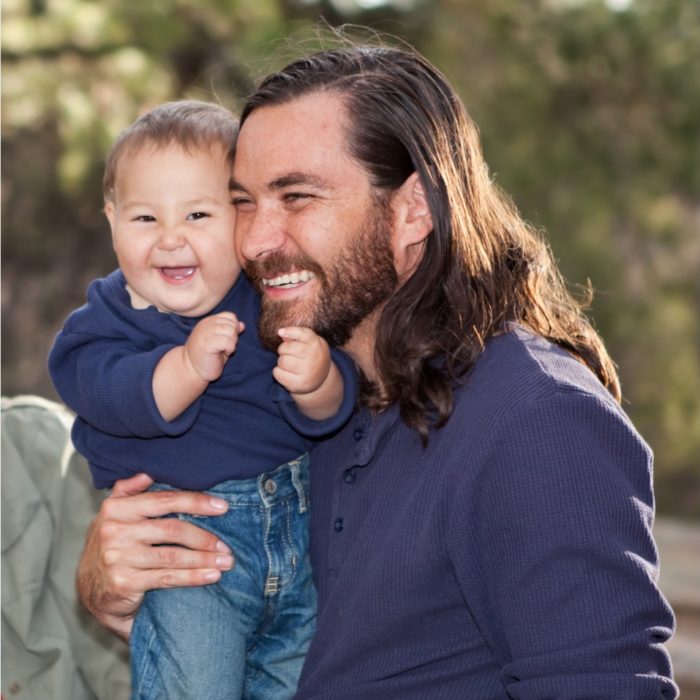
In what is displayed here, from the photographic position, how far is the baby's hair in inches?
94.9

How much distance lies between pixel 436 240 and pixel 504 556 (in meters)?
0.74

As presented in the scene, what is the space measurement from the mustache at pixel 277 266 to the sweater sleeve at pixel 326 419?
0.64ft

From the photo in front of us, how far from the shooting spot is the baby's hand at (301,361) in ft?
7.35

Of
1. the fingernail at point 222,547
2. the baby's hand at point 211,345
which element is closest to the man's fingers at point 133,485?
the fingernail at point 222,547

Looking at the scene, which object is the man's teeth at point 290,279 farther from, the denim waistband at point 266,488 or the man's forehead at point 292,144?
the denim waistband at point 266,488

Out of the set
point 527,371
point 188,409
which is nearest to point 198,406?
point 188,409

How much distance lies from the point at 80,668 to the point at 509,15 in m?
5.38

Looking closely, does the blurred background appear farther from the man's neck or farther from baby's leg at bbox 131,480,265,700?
baby's leg at bbox 131,480,265,700

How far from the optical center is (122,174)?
2439 millimetres

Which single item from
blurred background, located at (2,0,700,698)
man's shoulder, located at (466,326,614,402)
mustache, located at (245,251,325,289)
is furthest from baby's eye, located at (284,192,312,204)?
blurred background, located at (2,0,700,698)

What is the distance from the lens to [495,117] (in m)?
7.49

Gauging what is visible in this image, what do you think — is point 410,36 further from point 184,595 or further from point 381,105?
point 184,595

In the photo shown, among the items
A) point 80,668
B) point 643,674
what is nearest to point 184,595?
point 80,668

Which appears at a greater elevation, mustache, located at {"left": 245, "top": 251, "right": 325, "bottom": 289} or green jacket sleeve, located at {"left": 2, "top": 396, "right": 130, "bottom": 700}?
mustache, located at {"left": 245, "top": 251, "right": 325, "bottom": 289}
